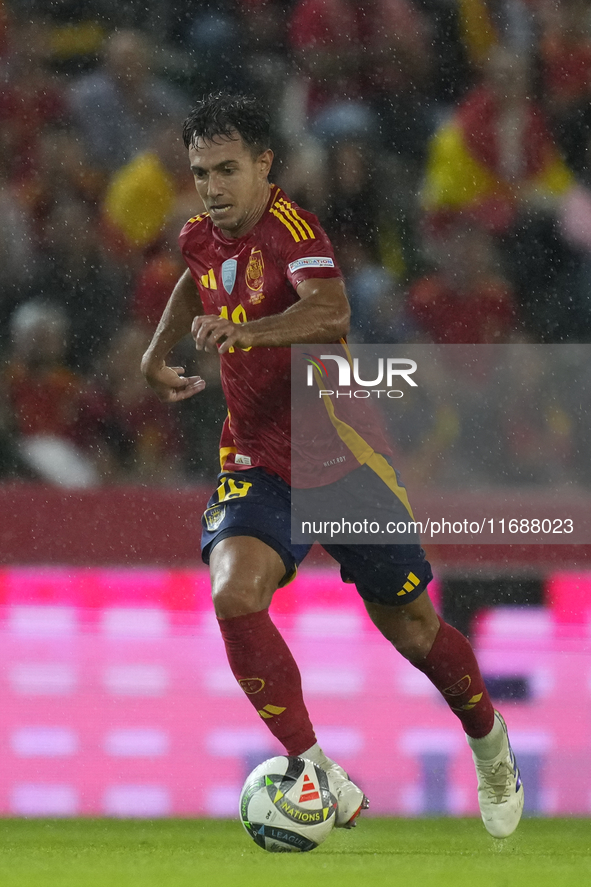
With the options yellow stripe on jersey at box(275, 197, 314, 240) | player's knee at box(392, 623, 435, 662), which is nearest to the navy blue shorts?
player's knee at box(392, 623, 435, 662)

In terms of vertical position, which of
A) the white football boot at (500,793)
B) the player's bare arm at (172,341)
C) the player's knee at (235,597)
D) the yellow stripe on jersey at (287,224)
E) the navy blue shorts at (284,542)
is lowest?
the white football boot at (500,793)

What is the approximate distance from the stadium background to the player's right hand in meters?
0.86

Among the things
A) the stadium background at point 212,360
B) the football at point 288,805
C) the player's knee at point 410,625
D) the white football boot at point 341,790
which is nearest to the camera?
the football at point 288,805

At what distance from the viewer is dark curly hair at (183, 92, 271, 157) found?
2.50 meters

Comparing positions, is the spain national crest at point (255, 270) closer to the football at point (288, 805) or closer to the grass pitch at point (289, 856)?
the football at point (288, 805)

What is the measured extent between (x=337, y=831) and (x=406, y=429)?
5.87 ft

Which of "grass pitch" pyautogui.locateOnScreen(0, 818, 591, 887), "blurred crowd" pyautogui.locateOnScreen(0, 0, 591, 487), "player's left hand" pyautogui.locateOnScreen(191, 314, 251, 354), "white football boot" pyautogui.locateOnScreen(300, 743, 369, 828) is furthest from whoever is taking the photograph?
"blurred crowd" pyautogui.locateOnScreen(0, 0, 591, 487)

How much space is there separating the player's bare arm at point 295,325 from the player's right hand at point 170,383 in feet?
1.75

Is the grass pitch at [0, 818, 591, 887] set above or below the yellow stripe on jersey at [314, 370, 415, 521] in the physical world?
below

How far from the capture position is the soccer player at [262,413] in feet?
7.75

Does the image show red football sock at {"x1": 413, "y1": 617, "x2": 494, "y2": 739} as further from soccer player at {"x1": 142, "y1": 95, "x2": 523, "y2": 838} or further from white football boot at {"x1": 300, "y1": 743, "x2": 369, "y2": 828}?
white football boot at {"x1": 300, "y1": 743, "x2": 369, "y2": 828}

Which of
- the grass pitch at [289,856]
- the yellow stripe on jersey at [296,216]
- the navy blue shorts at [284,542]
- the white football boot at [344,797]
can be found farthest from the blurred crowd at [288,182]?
the white football boot at [344,797]

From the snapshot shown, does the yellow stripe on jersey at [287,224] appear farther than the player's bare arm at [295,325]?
Yes

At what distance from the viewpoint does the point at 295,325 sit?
2268 mm
